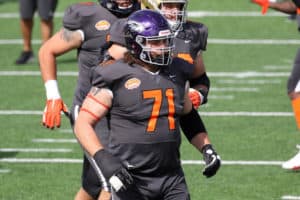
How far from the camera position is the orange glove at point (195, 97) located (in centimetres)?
595

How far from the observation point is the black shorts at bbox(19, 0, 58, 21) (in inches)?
493

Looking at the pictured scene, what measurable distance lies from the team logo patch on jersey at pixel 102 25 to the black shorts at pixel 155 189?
4.40 ft

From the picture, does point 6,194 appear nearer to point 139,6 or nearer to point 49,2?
point 139,6

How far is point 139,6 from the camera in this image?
6273mm

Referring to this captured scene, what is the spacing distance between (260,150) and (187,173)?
3.22 ft

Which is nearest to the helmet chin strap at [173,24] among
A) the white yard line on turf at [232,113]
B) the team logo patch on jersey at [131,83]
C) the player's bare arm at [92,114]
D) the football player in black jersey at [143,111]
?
the football player in black jersey at [143,111]

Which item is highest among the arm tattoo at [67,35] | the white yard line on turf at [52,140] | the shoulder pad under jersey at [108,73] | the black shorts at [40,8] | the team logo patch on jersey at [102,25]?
the shoulder pad under jersey at [108,73]

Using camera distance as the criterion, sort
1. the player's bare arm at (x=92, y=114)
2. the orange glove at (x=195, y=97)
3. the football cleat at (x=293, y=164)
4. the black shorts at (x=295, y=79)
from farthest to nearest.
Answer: the black shorts at (x=295, y=79) < the football cleat at (x=293, y=164) < the orange glove at (x=195, y=97) < the player's bare arm at (x=92, y=114)

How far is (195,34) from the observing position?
19.9ft

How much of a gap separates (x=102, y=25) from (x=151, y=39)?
46.3 inches

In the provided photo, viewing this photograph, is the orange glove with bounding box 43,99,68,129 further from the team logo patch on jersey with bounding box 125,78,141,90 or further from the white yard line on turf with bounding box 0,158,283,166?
the white yard line on turf with bounding box 0,158,283,166

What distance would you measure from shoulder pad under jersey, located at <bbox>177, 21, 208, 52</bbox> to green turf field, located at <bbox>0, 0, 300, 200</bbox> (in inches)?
71.0

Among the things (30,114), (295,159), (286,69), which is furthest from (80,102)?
(286,69)

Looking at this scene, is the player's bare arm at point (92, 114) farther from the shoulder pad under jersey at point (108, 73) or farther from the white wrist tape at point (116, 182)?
the white wrist tape at point (116, 182)
